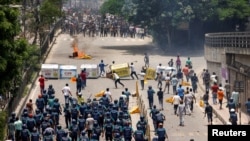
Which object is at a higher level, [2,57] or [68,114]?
[2,57]

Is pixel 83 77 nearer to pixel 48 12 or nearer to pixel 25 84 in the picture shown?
pixel 25 84

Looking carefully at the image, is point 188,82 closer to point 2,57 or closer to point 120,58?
point 120,58

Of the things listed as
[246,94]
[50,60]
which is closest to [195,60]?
[50,60]

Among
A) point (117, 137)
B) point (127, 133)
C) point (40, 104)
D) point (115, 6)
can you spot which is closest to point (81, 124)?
point (127, 133)

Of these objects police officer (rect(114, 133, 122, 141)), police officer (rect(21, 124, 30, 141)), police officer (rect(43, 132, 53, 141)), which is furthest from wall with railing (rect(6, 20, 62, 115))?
police officer (rect(114, 133, 122, 141))

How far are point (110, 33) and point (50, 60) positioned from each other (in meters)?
19.5

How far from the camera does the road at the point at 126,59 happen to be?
31.8 metres

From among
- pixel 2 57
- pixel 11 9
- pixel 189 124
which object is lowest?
pixel 189 124

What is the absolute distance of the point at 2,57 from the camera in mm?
27391

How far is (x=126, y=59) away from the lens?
2112 inches

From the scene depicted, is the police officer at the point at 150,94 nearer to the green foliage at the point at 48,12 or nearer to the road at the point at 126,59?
the road at the point at 126,59

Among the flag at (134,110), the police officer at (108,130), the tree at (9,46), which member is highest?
the tree at (9,46)

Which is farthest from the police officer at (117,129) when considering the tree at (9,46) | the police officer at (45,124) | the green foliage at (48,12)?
the green foliage at (48,12)

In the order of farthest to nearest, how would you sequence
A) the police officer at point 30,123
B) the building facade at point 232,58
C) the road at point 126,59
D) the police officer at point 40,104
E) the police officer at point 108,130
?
the building facade at point 232,58 → the road at point 126,59 → the police officer at point 40,104 → the police officer at point 108,130 → the police officer at point 30,123
